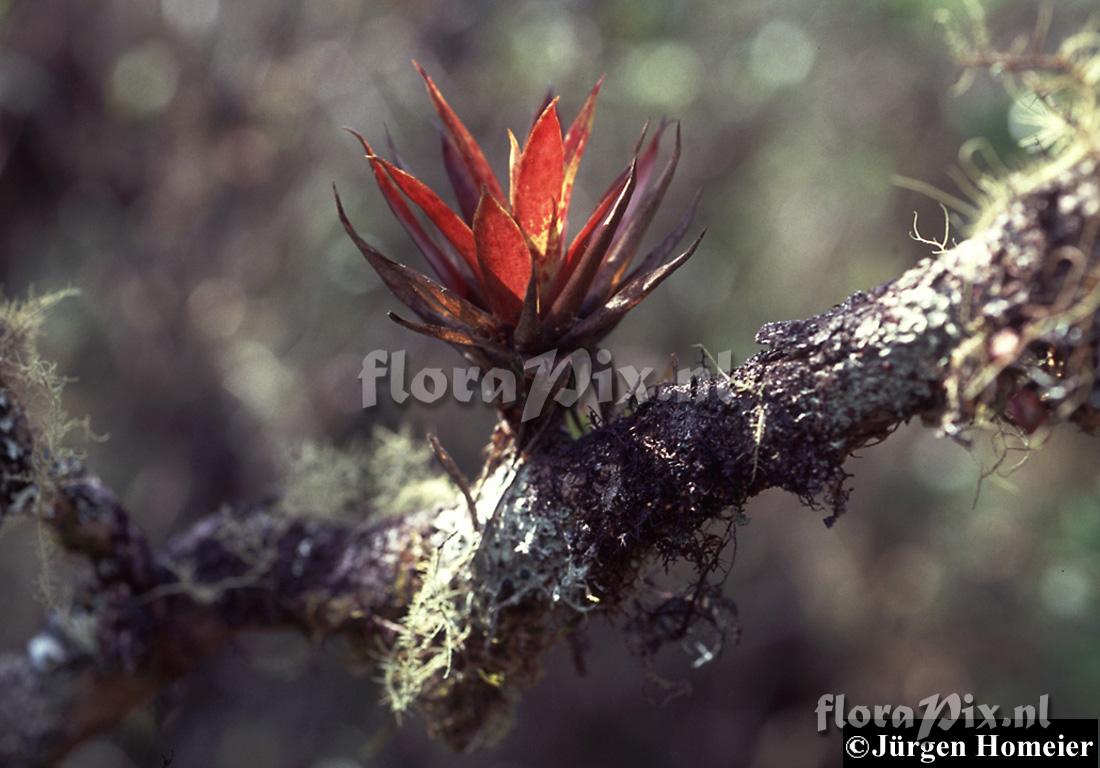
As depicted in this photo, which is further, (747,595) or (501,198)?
(747,595)

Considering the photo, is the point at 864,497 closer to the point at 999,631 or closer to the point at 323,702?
the point at 999,631

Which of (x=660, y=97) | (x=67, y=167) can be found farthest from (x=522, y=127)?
(x=67, y=167)

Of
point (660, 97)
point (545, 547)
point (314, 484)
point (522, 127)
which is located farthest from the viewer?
point (522, 127)

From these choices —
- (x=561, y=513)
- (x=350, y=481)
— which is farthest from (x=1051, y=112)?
(x=350, y=481)

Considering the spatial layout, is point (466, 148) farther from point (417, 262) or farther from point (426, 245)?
point (417, 262)

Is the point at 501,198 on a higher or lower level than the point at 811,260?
lower

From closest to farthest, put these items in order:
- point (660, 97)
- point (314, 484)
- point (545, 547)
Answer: point (545, 547) → point (314, 484) → point (660, 97)

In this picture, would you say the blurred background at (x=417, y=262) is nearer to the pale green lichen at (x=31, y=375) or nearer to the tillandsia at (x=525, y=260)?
the pale green lichen at (x=31, y=375)
